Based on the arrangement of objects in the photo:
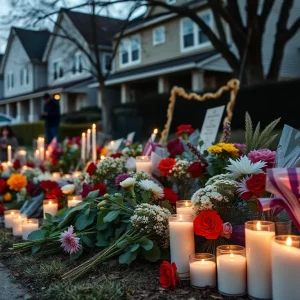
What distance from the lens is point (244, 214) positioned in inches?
124

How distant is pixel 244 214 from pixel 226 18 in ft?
33.1

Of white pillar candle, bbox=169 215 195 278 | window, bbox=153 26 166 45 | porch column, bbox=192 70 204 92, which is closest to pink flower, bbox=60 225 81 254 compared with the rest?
white pillar candle, bbox=169 215 195 278

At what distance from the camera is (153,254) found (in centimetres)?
319

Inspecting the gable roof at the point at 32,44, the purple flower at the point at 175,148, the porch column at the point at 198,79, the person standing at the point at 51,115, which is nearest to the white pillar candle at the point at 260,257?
the purple flower at the point at 175,148

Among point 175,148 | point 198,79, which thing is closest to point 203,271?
point 175,148

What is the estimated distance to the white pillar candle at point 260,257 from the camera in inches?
96.2

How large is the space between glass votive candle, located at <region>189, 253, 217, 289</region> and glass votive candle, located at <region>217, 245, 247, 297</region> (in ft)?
0.26

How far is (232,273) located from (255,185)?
567 mm

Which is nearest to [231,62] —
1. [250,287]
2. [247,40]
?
[247,40]

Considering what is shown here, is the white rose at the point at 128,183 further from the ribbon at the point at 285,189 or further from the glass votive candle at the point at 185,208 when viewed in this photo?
the ribbon at the point at 285,189

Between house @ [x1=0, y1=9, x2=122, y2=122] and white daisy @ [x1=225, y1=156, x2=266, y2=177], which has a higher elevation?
house @ [x1=0, y1=9, x2=122, y2=122]

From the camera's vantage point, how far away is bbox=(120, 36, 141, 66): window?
1040 inches

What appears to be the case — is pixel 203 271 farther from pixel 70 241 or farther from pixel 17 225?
pixel 17 225

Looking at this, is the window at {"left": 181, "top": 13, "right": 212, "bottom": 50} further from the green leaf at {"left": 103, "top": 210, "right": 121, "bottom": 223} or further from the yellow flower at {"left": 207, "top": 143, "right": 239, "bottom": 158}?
the green leaf at {"left": 103, "top": 210, "right": 121, "bottom": 223}
